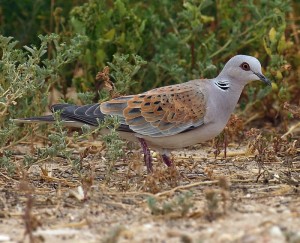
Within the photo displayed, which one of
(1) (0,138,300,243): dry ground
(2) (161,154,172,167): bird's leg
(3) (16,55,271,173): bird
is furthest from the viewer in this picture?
(2) (161,154,172,167): bird's leg

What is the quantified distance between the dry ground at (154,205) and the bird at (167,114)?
27 centimetres

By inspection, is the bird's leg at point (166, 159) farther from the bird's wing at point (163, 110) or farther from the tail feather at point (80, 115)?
the tail feather at point (80, 115)

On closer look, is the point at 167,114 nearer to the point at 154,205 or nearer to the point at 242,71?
the point at 242,71

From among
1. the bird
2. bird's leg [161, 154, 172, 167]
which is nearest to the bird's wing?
the bird

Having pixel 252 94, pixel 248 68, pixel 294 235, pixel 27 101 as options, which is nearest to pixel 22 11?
pixel 27 101

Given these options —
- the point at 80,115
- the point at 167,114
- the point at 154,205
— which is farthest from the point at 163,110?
the point at 154,205

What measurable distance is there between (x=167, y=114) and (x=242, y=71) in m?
0.65

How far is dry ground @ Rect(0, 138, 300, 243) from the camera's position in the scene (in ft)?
13.8

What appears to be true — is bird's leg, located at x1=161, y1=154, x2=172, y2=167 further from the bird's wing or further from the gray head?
the gray head

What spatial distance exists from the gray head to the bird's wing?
27 centimetres

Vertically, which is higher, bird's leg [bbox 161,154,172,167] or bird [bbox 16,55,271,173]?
bird [bbox 16,55,271,173]

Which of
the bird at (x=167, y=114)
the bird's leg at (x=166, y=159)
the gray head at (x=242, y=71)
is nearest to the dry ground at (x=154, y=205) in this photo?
the bird's leg at (x=166, y=159)

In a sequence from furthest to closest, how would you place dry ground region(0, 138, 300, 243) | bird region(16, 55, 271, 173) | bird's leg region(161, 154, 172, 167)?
1. bird's leg region(161, 154, 172, 167)
2. bird region(16, 55, 271, 173)
3. dry ground region(0, 138, 300, 243)

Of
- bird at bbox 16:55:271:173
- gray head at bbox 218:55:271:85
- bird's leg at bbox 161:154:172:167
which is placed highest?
gray head at bbox 218:55:271:85
